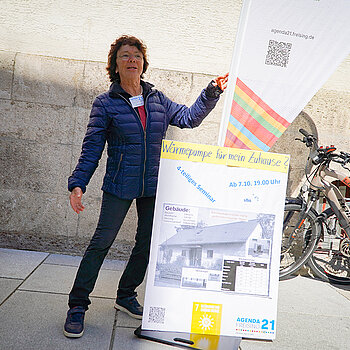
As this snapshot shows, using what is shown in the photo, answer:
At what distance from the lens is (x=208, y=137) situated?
430cm

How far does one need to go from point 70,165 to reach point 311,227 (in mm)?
2501

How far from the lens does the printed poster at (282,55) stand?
2.32 m

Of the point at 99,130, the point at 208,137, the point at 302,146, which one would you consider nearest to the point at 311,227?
the point at 302,146

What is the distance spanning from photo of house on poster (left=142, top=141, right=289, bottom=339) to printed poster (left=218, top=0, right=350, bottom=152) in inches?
11.2

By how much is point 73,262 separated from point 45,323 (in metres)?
1.39

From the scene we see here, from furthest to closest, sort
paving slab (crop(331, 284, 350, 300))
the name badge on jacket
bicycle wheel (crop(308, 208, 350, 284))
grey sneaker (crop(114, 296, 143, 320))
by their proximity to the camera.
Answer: bicycle wheel (crop(308, 208, 350, 284)) < paving slab (crop(331, 284, 350, 300)) < grey sneaker (crop(114, 296, 143, 320)) < the name badge on jacket

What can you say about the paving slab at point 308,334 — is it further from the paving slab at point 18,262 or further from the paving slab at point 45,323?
the paving slab at point 18,262

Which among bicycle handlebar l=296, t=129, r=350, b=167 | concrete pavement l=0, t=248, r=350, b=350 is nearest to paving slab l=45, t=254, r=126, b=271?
concrete pavement l=0, t=248, r=350, b=350

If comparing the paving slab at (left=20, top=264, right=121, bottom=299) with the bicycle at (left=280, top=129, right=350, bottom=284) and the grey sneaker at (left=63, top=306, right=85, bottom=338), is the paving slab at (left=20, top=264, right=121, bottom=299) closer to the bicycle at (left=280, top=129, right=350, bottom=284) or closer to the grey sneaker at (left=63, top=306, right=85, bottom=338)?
the grey sneaker at (left=63, top=306, right=85, bottom=338)

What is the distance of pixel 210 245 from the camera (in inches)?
96.0

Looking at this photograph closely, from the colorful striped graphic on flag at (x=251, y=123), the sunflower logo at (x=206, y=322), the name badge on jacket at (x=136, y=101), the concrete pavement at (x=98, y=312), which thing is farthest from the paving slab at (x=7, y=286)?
the colorful striped graphic on flag at (x=251, y=123)

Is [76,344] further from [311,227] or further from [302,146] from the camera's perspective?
[302,146]

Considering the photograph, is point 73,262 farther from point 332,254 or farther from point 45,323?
point 332,254

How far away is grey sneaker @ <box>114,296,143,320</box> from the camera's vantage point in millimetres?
2935
